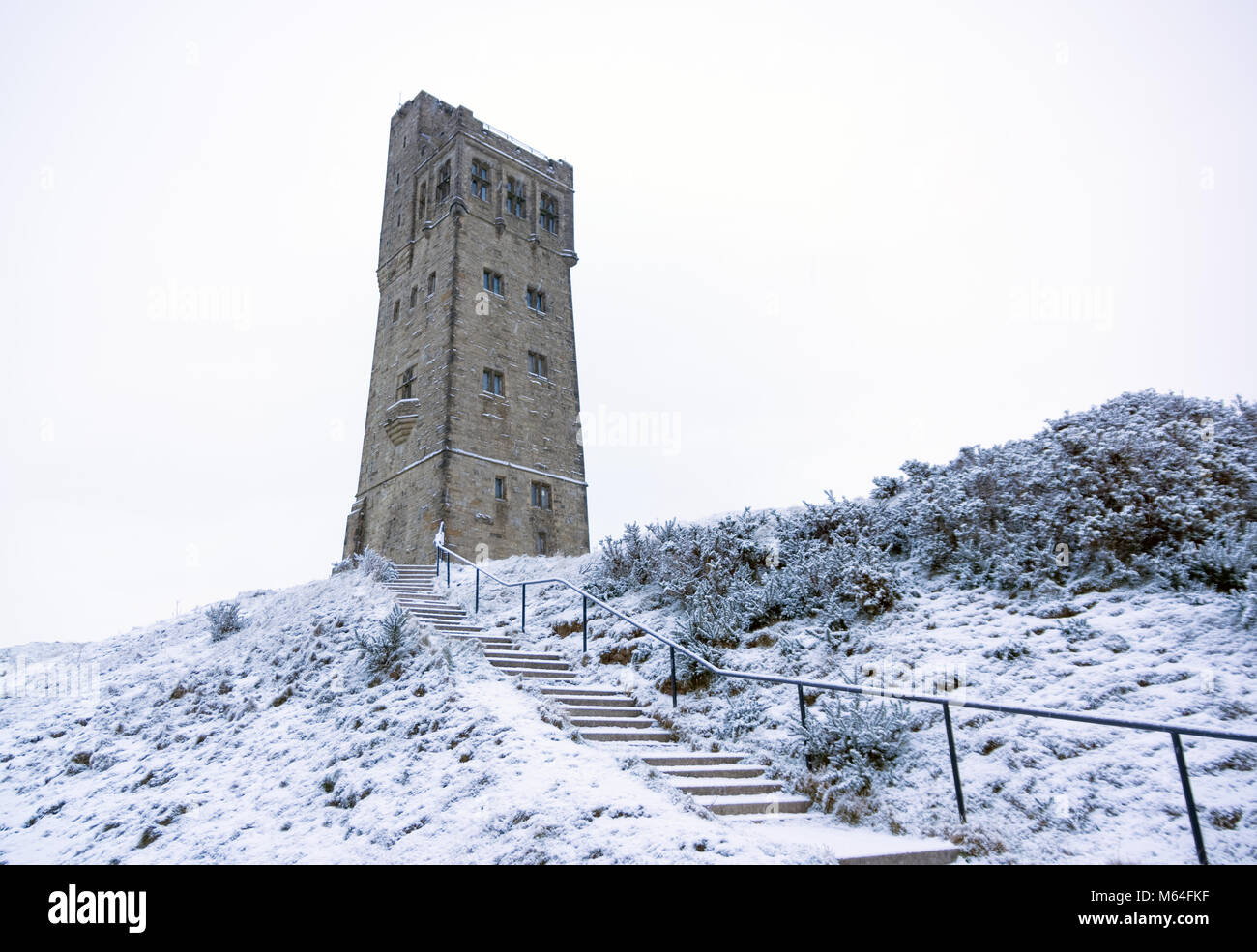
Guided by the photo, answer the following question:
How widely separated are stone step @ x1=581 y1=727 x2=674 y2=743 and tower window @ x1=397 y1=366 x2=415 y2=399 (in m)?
20.0

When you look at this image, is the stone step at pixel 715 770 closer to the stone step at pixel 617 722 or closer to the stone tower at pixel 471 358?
the stone step at pixel 617 722

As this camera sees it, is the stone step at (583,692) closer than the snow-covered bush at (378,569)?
Yes

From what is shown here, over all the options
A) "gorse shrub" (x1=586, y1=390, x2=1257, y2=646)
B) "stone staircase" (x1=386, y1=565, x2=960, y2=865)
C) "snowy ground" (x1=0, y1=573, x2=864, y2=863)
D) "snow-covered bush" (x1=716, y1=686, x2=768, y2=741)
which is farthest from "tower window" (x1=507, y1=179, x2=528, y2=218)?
"snow-covered bush" (x1=716, y1=686, x2=768, y2=741)

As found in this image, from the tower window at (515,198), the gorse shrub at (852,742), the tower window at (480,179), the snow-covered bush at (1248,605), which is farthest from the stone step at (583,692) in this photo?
the tower window at (515,198)

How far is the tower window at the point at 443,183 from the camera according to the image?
2820 centimetres

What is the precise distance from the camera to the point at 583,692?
9328 millimetres

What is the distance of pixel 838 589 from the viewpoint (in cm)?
991

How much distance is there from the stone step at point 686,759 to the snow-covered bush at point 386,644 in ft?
14.7

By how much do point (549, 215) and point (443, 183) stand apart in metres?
4.31

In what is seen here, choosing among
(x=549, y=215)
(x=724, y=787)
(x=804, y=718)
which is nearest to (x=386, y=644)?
(x=724, y=787)

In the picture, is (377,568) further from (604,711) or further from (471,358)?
(471,358)

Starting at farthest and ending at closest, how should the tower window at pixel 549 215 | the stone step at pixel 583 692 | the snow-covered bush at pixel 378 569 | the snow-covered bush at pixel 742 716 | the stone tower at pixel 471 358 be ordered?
the tower window at pixel 549 215 → the stone tower at pixel 471 358 → the snow-covered bush at pixel 378 569 → the stone step at pixel 583 692 → the snow-covered bush at pixel 742 716

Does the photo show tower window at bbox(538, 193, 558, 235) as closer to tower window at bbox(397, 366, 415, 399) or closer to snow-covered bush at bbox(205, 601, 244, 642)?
tower window at bbox(397, 366, 415, 399)

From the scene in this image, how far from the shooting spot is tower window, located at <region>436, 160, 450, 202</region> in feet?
92.5
